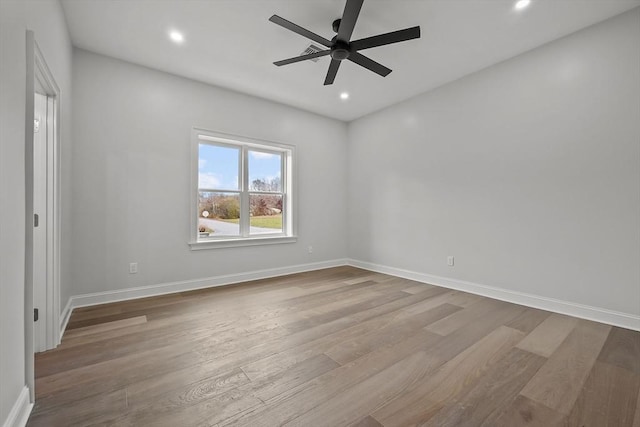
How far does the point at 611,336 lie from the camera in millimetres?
2338

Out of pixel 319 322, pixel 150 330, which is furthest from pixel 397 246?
pixel 150 330

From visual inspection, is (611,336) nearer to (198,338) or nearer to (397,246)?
(397,246)

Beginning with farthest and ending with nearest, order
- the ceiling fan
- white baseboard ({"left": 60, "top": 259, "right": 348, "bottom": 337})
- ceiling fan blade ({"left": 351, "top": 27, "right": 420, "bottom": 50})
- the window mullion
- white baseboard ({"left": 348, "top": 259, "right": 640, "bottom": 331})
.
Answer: the window mullion → white baseboard ({"left": 60, "top": 259, "right": 348, "bottom": 337}) → white baseboard ({"left": 348, "top": 259, "right": 640, "bottom": 331}) → ceiling fan blade ({"left": 351, "top": 27, "right": 420, "bottom": 50}) → the ceiling fan

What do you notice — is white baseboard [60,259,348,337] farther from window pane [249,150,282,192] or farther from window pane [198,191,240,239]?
window pane [249,150,282,192]

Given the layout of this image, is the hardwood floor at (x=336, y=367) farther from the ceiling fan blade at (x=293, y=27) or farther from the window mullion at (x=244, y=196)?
the ceiling fan blade at (x=293, y=27)

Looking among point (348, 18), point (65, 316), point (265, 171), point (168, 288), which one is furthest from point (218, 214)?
point (348, 18)

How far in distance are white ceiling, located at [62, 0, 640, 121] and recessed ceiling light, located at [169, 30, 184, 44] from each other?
0.06 metres

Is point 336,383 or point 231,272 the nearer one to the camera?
point 336,383

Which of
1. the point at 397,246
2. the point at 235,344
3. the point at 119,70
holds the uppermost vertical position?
the point at 119,70

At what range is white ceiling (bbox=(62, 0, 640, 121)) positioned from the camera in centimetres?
244

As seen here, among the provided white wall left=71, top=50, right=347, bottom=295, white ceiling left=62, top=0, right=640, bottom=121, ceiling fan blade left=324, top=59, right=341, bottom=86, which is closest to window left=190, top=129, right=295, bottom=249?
white wall left=71, top=50, right=347, bottom=295

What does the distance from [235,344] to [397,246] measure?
10.2 feet

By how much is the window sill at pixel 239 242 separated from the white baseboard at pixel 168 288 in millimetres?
430

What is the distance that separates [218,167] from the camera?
4.11m
